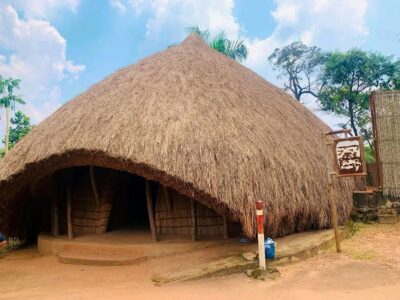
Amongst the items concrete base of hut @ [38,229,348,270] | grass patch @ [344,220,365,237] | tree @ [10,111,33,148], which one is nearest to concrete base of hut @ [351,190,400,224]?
grass patch @ [344,220,365,237]

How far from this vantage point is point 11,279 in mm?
6059

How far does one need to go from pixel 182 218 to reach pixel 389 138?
18.9 feet

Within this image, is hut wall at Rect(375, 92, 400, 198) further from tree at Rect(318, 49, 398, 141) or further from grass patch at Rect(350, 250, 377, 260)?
tree at Rect(318, 49, 398, 141)

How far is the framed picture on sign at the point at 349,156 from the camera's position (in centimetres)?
609

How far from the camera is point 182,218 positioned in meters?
7.12

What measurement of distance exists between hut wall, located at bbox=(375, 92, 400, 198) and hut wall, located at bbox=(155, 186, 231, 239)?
460 centimetres

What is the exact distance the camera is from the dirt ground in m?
4.36

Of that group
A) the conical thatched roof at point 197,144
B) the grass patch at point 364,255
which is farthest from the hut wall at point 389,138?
→ the grass patch at point 364,255

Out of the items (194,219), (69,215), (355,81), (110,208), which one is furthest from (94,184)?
(355,81)

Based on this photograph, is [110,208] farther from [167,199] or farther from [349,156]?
[349,156]

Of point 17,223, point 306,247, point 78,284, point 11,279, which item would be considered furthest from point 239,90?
point 17,223

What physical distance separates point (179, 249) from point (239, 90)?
12.1 feet

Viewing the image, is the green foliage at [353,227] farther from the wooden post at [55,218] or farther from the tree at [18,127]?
the tree at [18,127]

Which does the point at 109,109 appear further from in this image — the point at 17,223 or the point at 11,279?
the point at 17,223
